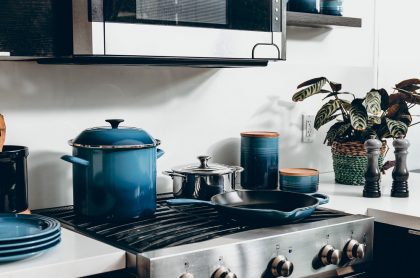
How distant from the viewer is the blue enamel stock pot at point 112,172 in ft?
5.57

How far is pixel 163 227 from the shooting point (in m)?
1.67

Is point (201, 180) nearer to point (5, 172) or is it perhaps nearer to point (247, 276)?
point (247, 276)

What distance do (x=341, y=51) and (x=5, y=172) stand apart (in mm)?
1585

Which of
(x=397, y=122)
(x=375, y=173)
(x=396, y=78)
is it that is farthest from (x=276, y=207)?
(x=396, y=78)

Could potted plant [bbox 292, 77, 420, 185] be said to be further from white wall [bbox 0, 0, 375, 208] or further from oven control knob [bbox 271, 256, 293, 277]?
oven control knob [bbox 271, 256, 293, 277]

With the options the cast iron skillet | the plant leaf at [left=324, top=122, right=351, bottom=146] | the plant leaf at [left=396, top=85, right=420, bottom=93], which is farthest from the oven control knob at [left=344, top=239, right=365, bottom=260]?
the plant leaf at [left=396, top=85, right=420, bottom=93]

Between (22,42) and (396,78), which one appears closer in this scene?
(22,42)

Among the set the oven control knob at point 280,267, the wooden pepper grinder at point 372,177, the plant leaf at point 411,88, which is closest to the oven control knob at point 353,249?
the oven control knob at point 280,267

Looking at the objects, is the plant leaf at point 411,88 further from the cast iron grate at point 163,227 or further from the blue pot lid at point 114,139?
the blue pot lid at point 114,139

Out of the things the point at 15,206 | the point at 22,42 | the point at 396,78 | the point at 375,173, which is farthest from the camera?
the point at 396,78

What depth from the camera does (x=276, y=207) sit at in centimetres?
193

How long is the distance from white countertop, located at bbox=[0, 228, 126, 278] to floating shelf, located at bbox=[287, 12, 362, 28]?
116 cm

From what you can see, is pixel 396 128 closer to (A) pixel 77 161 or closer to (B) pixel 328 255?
(B) pixel 328 255

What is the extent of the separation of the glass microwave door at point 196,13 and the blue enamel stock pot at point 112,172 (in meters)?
0.31
